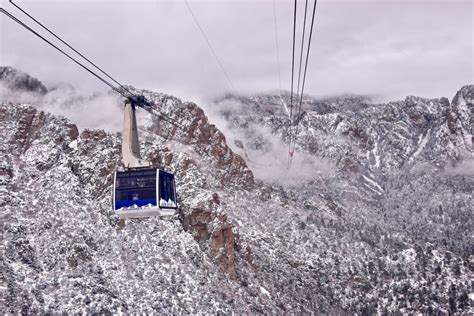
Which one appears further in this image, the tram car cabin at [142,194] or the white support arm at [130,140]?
the tram car cabin at [142,194]

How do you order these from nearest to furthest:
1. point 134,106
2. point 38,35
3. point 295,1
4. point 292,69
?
point 295,1 → point 38,35 → point 292,69 → point 134,106

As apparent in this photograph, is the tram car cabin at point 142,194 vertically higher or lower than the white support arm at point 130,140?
lower

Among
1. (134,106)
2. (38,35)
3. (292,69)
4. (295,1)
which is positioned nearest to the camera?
(295,1)

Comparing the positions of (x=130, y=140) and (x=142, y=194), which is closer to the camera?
(x=130, y=140)

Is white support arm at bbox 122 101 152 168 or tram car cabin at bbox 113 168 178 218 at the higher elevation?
white support arm at bbox 122 101 152 168

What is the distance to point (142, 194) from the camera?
219ft

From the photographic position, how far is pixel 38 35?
Result: 40.7 m

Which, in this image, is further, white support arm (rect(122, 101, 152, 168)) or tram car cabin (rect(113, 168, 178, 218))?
tram car cabin (rect(113, 168, 178, 218))

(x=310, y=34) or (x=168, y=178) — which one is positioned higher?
(x=310, y=34)

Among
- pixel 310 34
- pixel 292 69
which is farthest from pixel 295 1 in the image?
pixel 292 69

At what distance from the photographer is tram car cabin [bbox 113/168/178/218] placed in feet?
217

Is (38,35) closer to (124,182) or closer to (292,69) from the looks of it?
(292,69)

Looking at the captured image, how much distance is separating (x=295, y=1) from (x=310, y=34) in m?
4.66

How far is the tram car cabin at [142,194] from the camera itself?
217 ft
